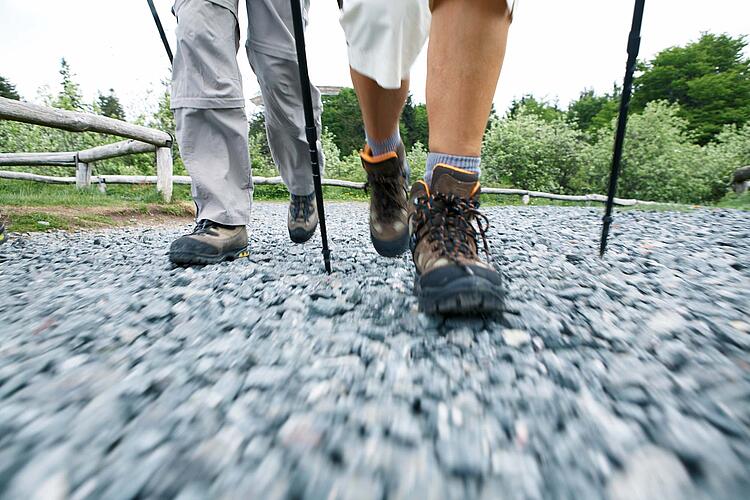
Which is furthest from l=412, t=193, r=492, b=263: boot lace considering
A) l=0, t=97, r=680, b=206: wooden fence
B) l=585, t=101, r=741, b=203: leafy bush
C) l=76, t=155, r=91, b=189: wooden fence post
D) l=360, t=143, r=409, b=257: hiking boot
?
l=585, t=101, r=741, b=203: leafy bush

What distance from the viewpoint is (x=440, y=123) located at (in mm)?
1265

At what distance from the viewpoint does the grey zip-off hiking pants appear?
74.9 inches

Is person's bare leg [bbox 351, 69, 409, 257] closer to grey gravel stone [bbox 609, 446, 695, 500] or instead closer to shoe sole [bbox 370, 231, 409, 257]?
shoe sole [bbox 370, 231, 409, 257]

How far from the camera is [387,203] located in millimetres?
1714

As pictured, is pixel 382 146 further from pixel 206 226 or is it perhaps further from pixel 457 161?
pixel 206 226

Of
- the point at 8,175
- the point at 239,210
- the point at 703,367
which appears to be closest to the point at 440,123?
the point at 703,367

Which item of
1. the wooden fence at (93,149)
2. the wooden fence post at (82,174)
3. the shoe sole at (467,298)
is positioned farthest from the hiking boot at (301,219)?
the wooden fence post at (82,174)

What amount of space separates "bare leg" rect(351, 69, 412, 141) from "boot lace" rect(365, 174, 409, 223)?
18cm

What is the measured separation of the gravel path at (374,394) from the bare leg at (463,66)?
0.56 meters

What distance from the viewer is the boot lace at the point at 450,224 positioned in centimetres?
115

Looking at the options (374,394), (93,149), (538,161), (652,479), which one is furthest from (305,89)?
(538,161)

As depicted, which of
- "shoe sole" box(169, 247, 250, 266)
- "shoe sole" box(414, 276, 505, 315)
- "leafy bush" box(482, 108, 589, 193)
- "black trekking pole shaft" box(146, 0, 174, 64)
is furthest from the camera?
"leafy bush" box(482, 108, 589, 193)

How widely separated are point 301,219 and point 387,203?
0.85 meters

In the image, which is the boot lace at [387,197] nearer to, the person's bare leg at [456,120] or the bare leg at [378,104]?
the bare leg at [378,104]
